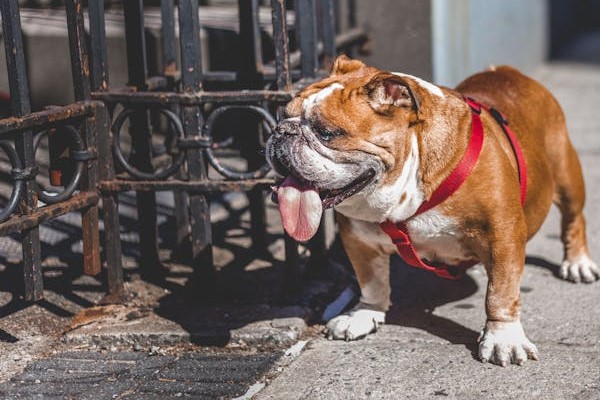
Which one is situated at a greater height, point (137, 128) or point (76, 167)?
point (137, 128)

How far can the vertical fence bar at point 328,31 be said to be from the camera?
5195 millimetres

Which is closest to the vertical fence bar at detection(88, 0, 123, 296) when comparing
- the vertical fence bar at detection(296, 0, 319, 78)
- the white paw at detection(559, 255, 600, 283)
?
the vertical fence bar at detection(296, 0, 319, 78)

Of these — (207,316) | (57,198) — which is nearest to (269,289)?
(207,316)

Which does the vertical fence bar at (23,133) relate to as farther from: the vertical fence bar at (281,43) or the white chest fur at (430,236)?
the white chest fur at (430,236)

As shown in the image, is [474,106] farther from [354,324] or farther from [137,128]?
[137,128]

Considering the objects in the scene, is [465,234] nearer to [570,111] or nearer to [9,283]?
[9,283]

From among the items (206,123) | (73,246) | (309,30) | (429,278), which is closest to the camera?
(206,123)

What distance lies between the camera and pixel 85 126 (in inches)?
170

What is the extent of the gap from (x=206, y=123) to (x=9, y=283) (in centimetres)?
131

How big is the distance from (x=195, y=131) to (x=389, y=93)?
1111 mm

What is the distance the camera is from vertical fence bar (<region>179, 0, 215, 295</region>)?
13.9 feet

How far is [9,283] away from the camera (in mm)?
4797

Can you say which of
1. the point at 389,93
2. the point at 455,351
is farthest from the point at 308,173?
the point at 455,351

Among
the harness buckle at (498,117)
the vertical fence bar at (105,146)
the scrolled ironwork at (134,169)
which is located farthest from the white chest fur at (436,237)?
the vertical fence bar at (105,146)
